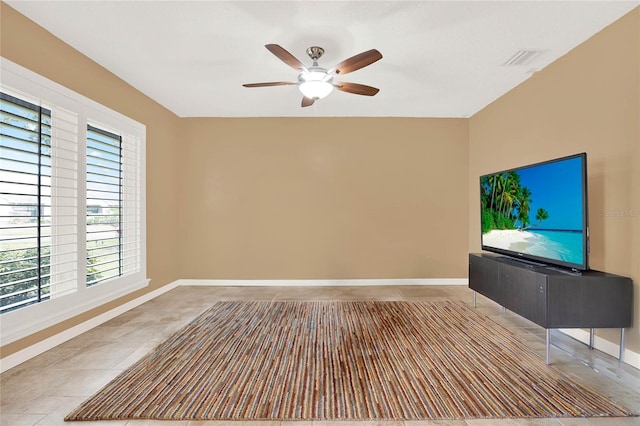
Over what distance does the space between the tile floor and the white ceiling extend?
2.77 metres

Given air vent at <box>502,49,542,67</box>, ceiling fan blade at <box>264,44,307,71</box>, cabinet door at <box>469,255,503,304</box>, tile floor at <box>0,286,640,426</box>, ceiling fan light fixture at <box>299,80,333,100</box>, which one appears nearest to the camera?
tile floor at <box>0,286,640,426</box>

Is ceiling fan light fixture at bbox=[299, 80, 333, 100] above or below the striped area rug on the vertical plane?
above

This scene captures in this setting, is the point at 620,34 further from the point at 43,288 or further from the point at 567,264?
the point at 43,288

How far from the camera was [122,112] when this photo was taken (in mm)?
3438

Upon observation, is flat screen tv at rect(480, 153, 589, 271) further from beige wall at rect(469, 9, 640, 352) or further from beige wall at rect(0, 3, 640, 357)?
beige wall at rect(0, 3, 640, 357)

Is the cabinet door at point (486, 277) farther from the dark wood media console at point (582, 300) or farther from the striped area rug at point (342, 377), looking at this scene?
the dark wood media console at point (582, 300)

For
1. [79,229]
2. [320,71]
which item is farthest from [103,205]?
[320,71]

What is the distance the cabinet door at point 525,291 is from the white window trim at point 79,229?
4.14m

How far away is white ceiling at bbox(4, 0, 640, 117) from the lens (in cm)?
221

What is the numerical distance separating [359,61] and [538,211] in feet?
7.09

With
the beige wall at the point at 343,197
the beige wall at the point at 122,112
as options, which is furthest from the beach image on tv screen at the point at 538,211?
the beige wall at the point at 122,112

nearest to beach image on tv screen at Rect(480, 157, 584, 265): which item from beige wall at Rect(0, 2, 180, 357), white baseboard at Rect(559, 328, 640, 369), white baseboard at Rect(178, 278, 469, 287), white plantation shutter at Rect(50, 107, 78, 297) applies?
white baseboard at Rect(559, 328, 640, 369)

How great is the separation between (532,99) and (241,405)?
4182 millimetres

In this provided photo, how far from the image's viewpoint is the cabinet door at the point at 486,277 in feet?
9.74
